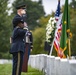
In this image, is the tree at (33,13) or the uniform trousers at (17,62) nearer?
the uniform trousers at (17,62)

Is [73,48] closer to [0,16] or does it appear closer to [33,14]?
[0,16]

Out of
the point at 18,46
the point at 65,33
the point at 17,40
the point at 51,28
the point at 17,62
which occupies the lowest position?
the point at 17,62

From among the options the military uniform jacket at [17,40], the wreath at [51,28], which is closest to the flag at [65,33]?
the military uniform jacket at [17,40]

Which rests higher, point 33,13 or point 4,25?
point 33,13

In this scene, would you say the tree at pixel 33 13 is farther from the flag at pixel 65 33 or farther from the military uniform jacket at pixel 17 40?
the military uniform jacket at pixel 17 40

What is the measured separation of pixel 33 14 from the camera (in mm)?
103625

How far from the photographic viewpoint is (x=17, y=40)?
11766 mm

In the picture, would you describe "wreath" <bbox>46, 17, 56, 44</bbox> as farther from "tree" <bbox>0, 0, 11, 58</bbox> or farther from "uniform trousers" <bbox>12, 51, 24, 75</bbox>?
"tree" <bbox>0, 0, 11, 58</bbox>

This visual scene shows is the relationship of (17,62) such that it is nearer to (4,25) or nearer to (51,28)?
(51,28)

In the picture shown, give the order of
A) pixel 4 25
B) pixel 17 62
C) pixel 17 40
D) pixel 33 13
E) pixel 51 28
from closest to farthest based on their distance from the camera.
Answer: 1. pixel 17 62
2. pixel 17 40
3. pixel 51 28
4. pixel 4 25
5. pixel 33 13

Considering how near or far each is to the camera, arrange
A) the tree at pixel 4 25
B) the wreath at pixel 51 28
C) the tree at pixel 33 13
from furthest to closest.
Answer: the tree at pixel 33 13, the tree at pixel 4 25, the wreath at pixel 51 28

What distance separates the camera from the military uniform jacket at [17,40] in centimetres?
1162

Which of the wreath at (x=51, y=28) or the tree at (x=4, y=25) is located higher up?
the tree at (x=4, y=25)

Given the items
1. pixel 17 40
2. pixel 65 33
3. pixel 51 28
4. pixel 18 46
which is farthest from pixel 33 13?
pixel 18 46
